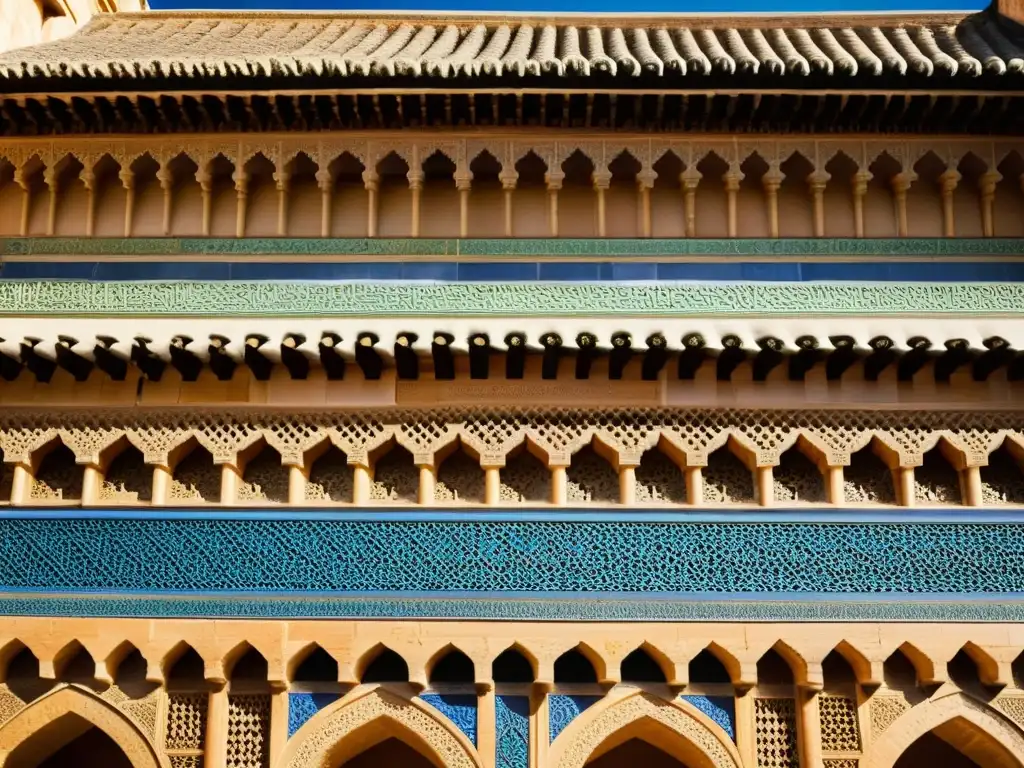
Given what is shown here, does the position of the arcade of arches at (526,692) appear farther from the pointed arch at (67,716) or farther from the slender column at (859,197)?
A: the slender column at (859,197)

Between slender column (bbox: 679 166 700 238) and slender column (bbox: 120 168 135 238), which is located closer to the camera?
slender column (bbox: 679 166 700 238)

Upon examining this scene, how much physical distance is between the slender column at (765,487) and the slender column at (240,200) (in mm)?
3048

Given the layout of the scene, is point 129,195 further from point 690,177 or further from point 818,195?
point 818,195

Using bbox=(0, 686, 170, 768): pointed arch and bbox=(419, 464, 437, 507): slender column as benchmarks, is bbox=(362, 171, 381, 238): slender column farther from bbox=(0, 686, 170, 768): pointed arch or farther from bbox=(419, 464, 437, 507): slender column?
bbox=(0, 686, 170, 768): pointed arch

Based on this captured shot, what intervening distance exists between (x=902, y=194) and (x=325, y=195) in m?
3.15

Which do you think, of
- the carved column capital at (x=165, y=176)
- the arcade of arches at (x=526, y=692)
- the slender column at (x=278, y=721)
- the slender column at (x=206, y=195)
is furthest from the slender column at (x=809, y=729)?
the carved column capital at (x=165, y=176)

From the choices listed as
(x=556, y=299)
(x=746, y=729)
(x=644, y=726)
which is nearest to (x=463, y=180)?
(x=556, y=299)

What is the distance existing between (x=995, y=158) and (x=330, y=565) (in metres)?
4.15

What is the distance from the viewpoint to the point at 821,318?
661cm

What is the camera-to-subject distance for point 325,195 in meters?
6.93

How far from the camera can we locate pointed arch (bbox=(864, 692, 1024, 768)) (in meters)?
5.91

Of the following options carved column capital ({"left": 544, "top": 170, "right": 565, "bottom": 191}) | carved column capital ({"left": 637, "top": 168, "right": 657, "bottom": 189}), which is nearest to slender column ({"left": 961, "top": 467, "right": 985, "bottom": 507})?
carved column capital ({"left": 637, "top": 168, "right": 657, "bottom": 189})

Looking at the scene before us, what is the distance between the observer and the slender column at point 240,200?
22.7 feet

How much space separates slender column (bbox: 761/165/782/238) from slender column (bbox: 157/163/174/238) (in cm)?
309
